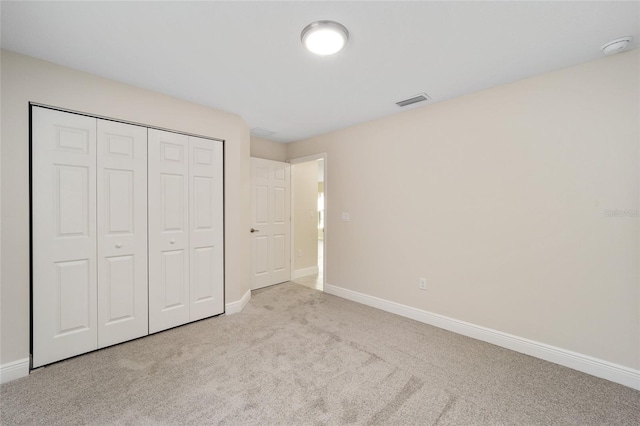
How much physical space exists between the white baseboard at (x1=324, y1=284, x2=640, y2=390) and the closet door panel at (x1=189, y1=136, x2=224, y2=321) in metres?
2.00

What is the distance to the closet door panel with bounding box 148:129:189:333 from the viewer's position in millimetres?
2646

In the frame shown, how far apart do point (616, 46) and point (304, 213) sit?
4.04 meters

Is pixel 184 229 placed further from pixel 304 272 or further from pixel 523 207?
pixel 523 207

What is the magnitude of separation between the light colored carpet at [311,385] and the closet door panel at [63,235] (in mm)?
249

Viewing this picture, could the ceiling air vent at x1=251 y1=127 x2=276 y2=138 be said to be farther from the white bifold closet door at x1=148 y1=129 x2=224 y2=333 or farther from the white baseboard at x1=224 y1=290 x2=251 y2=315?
the white baseboard at x1=224 y1=290 x2=251 y2=315

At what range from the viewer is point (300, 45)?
1.89m

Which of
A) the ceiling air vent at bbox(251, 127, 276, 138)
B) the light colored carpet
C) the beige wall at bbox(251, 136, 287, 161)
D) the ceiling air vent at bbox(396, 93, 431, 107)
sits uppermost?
the ceiling air vent at bbox(251, 127, 276, 138)

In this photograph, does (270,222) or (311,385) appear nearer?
(311,385)

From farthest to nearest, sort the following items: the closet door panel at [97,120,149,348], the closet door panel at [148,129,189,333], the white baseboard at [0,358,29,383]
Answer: the closet door panel at [148,129,189,333] < the closet door panel at [97,120,149,348] < the white baseboard at [0,358,29,383]

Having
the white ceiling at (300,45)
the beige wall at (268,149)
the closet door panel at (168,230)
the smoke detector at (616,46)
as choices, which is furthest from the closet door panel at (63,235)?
the smoke detector at (616,46)

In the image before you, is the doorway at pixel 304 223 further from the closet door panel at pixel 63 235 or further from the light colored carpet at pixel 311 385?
the closet door panel at pixel 63 235

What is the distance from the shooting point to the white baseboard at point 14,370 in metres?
1.90

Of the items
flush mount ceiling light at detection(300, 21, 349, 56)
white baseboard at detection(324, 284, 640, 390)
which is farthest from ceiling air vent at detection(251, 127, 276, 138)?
white baseboard at detection(324, 284, 640, 390)

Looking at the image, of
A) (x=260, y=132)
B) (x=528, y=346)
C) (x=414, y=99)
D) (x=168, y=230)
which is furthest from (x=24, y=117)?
(x=528, y=346)
